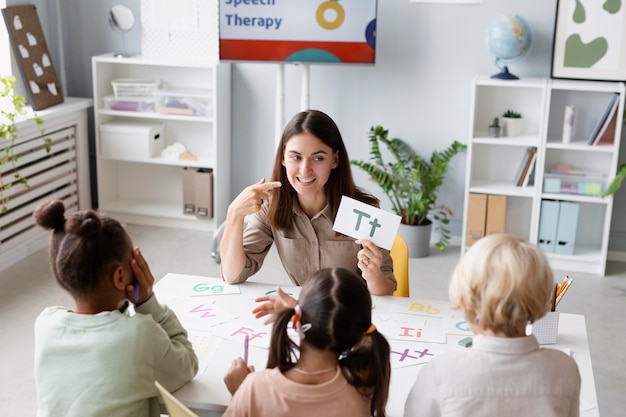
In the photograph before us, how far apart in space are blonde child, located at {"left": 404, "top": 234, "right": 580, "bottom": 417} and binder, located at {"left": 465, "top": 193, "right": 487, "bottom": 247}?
3.00 meters

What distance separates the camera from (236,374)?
187cm

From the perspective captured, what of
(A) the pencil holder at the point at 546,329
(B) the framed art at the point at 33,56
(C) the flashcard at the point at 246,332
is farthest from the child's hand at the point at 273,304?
(B) the framed art at the point at 33,56

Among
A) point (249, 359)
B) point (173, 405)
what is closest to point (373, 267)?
point (249, 359)

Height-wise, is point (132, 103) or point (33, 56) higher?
point (33, 56)

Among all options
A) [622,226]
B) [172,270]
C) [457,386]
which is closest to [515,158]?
[622,226]

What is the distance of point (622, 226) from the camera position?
4688mm

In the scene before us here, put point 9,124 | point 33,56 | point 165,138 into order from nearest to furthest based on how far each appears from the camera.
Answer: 1. point 9,124
2. point 33,56
3. point 165,138

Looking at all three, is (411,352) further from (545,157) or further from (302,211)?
(545,157)

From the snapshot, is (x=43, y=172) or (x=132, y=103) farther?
(x=132, y=103)

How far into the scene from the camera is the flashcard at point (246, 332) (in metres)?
2.13

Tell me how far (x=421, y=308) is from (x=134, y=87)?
10.3 ft

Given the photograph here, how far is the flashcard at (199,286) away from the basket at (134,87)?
8.63 ft

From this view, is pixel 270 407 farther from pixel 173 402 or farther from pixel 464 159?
Result: pixel 464 159

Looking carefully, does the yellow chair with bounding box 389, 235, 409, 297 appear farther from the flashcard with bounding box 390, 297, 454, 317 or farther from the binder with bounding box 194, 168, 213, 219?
the binder with bounding box 194, 168, 213, 219
